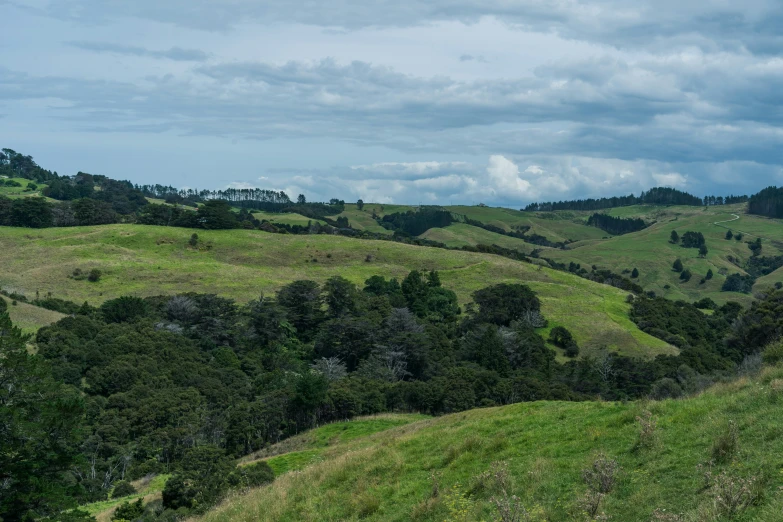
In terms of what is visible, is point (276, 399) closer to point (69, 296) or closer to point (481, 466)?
point (481, 466)

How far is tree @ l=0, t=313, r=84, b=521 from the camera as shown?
68.9 ft

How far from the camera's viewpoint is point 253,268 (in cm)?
11444

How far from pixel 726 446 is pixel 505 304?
268ft

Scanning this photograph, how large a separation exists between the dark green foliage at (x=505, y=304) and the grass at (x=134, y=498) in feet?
189

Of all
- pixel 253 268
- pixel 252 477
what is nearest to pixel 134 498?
pixel 252 477

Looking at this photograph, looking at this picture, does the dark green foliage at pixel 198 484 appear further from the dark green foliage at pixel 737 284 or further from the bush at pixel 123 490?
the dark green foliage at pixel 737 284

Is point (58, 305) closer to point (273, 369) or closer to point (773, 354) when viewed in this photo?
point (273, 369)

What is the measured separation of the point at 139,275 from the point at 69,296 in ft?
41.1

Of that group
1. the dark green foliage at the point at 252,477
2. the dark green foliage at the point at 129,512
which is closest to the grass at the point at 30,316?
the dark green foliage at the point at 129,512

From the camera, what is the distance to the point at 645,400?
16688 mm

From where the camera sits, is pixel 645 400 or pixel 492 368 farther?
pixel 492 368

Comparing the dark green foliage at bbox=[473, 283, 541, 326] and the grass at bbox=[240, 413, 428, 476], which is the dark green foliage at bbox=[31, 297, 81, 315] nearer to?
the dark green foliage at bbox=[473, 283, 541, 326]

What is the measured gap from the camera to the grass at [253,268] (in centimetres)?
9462

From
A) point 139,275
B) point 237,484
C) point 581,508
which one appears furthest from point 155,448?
point 139,275
